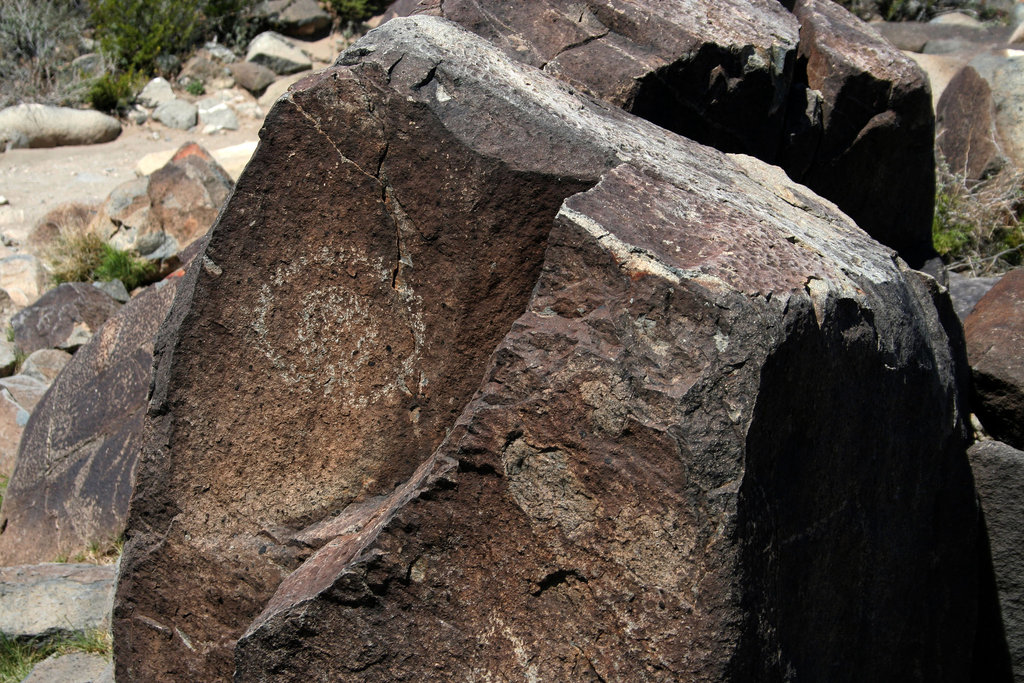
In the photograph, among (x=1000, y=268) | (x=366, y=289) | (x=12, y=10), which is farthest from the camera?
(x=12, y=10)

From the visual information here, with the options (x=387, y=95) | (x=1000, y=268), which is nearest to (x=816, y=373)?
(x=387, y=95)

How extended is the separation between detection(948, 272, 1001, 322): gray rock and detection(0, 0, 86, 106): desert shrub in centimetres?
730

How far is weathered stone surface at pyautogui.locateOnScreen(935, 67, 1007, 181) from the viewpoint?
541 centimetres

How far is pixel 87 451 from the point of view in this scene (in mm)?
3281

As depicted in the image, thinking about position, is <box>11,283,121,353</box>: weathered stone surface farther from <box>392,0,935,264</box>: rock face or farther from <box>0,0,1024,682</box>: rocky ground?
<box>0,0,1024,682</box>: rocky ground

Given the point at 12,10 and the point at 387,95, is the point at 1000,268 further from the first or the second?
the point at 12,10

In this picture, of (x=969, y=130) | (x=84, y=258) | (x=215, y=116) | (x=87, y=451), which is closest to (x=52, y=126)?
(x=215, y=116)

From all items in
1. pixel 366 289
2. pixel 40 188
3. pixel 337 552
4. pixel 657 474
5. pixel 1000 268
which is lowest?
pixel 40 188

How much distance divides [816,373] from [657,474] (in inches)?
13.0

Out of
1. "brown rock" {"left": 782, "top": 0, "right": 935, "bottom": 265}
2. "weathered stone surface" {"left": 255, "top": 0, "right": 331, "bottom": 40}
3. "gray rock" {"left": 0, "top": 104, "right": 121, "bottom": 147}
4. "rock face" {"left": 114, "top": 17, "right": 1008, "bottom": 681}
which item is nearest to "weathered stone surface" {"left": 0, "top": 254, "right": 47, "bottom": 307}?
"gray rock" {"left": 0, "top": 104, "right": 121, "bottom": 147}

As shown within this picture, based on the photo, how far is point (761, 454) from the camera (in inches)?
58.7

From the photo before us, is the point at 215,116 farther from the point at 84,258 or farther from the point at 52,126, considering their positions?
the point at 84,258

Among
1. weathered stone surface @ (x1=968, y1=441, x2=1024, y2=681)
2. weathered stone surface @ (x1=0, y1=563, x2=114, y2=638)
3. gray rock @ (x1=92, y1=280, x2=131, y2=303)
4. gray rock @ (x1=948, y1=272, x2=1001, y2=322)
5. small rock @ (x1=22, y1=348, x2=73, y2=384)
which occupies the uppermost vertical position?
weathered stone surface @ (x1=968, y1=441, x2=1024, y2=681)

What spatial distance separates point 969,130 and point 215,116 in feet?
19.6
